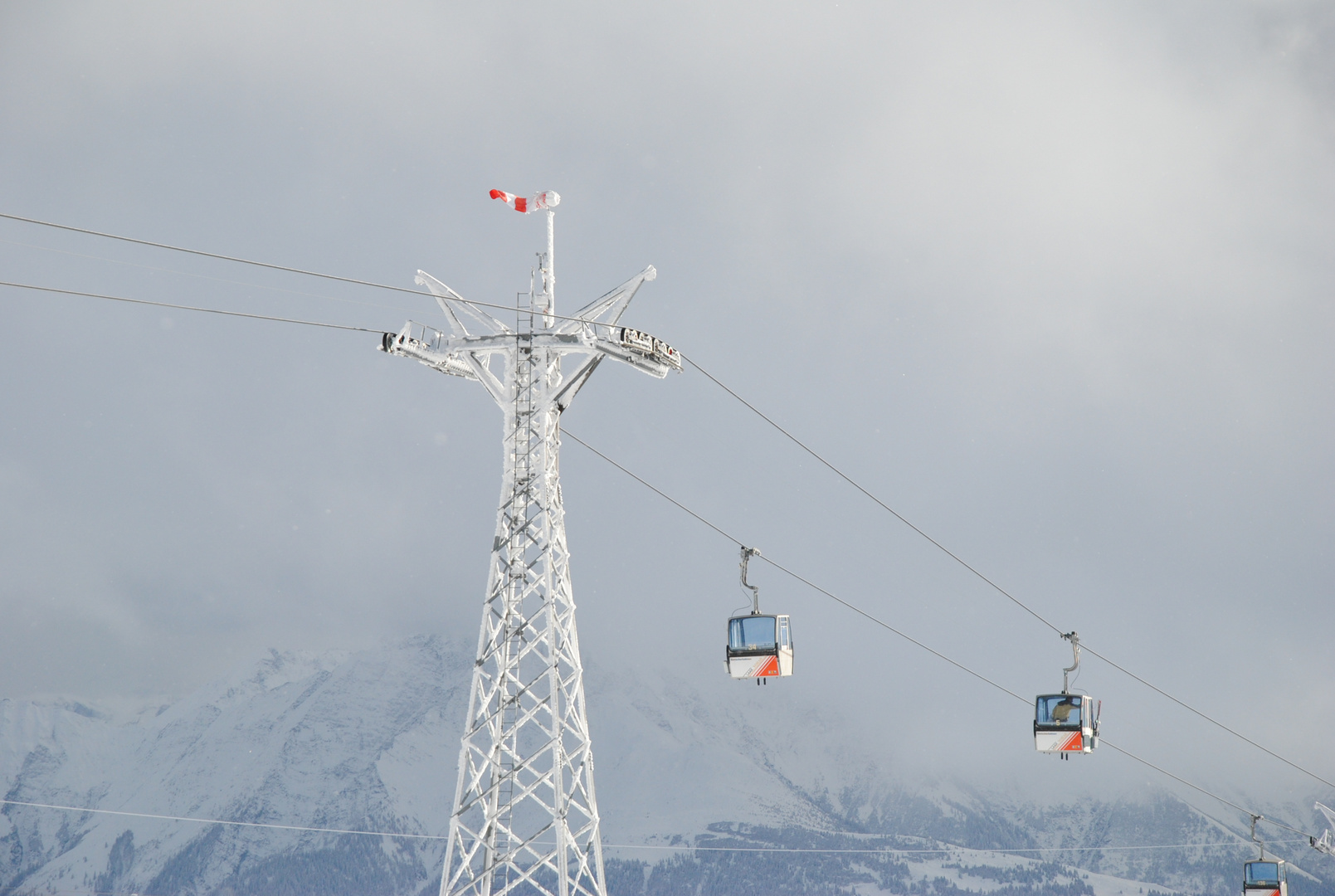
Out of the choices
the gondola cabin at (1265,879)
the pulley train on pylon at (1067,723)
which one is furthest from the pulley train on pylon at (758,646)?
the gondola cabin at (1265,879)

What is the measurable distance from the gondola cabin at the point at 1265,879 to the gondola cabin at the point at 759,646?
3562cm

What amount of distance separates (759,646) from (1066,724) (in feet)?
39.2

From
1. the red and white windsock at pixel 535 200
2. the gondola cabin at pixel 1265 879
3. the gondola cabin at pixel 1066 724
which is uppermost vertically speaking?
the red and white windsock at pixel 535 200

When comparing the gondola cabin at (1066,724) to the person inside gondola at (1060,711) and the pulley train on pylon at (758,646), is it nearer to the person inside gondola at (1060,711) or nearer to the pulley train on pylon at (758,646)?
the person inside gondola at (1060,711)

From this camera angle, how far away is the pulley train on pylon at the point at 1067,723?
37.6 m

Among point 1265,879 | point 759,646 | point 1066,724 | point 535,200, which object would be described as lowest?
point 1265,879

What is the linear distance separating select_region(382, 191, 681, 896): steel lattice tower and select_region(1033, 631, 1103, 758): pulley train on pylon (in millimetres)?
15282

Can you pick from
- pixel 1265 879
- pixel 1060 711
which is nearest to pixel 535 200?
pixel 1060 711

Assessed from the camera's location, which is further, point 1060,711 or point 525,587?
point 1060,711

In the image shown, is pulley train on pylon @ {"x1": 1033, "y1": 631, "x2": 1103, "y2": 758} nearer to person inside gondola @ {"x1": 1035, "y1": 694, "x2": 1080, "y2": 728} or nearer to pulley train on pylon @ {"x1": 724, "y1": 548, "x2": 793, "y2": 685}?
person inside gondola @ {"x1": 1035, "y1": 694, "x2": 1080, "y2": 728}

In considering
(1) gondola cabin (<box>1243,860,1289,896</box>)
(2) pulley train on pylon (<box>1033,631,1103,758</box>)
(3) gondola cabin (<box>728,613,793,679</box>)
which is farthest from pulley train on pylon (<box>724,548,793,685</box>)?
(1) gondola cabin (<box>1243,860,1289,896</box>)

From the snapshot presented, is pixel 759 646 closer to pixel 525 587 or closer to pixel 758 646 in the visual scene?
pixel 758 646

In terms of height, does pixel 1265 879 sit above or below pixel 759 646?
below

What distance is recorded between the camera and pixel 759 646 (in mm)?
31391
